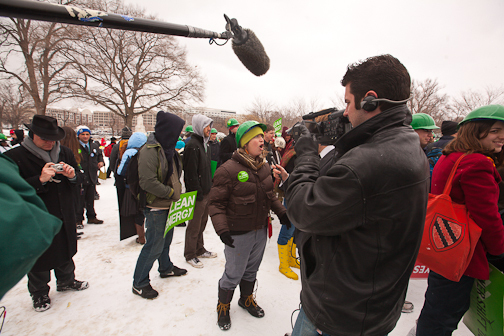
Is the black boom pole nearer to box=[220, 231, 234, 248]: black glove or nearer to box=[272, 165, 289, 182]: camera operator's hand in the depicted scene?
box=[272, 165, 289, 182]: camera operator's hand

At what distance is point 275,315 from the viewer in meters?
2.79

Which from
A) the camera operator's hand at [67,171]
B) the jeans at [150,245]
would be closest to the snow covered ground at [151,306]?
the jeans at [150,245]

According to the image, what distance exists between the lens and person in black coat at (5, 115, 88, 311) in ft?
8.27

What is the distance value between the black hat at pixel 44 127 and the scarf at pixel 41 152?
0.15m

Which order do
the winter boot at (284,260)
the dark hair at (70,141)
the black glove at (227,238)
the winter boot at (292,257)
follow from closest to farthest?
the black glove at (227,238) < the winter boot at (284,260) < the winter boot at (292,257) < the dark hair at (70,141)

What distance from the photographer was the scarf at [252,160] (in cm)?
254

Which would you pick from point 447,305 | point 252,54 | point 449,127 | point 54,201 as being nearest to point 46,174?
point 54,201

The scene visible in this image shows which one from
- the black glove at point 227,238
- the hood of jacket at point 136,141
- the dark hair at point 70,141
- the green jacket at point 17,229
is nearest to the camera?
the green jacket at point 17,229

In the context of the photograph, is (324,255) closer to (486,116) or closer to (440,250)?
(440,250)

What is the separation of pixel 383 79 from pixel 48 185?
3409 mm

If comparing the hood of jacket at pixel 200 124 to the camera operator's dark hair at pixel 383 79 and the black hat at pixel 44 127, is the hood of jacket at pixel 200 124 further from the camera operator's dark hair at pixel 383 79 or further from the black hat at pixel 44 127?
the camera operator's dark hair at pixel 383 79

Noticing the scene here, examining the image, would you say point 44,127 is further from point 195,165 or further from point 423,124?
point 423,124

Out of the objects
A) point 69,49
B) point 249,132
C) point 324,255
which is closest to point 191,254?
point 249,132

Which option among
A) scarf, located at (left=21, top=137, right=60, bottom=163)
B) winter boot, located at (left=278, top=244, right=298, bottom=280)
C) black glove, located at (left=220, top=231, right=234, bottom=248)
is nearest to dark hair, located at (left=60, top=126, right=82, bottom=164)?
scarf, located at (left=21, top=137, right=60, bottom=163)
